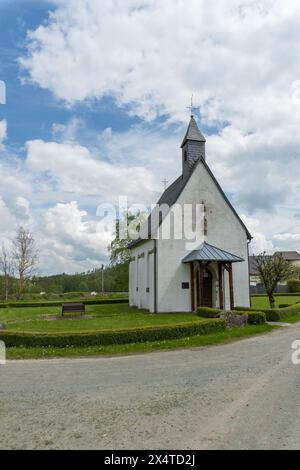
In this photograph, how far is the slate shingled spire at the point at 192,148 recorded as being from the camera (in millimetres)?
23625

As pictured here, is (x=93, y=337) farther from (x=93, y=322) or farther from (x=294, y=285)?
(x=294, y=285)

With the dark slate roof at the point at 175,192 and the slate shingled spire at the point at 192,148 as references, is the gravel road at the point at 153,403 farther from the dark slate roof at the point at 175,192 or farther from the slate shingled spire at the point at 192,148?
the slate shingled spire at the point at 192,148

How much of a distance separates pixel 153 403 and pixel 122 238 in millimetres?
41518

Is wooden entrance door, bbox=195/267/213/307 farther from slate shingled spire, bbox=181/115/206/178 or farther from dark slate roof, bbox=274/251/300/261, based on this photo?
dark slate roof, bbox=274/251/300/261

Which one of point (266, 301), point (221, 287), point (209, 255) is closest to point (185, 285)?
point (221, 287)

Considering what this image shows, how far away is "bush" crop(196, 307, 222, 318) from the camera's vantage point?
54.7 feet

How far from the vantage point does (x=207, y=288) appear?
22.7 m

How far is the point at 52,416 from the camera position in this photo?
18.3ft

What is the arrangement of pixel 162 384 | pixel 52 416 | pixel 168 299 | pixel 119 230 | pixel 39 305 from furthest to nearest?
pixel 119 230 → pixel 39 305 → pixel 168 299 → pixel 162 384 → pixel 52 416

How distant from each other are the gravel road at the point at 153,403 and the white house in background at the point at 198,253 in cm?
1102

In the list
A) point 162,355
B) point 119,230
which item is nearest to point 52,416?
point 162,355

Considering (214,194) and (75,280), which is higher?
(214,194)
